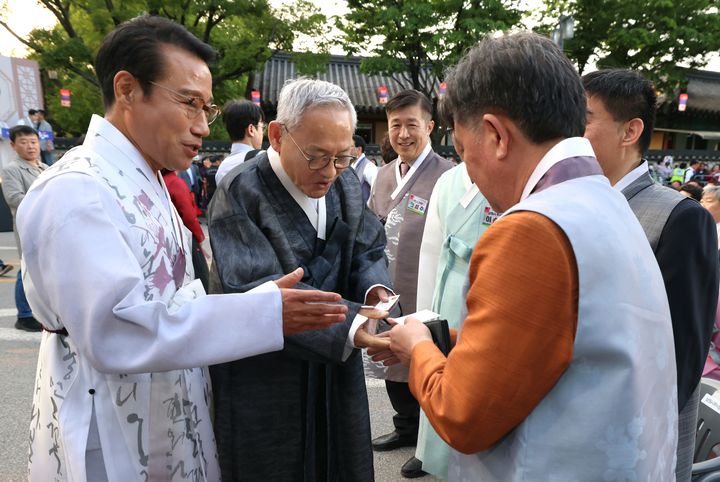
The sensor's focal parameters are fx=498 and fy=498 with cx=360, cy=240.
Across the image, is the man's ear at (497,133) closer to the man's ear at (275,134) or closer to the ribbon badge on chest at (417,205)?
the man's ear at (275,134)

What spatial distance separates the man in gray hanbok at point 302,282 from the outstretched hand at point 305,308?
0.25 metres

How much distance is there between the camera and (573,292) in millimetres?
817

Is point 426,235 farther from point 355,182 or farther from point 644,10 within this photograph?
point 644,10

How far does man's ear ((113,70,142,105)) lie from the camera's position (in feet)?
Answer: 4.00

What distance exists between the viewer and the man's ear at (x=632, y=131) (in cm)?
162

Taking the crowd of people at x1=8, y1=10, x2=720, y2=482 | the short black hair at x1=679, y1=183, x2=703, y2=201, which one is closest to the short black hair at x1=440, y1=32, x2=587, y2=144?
the crowd of people at x1=8, y1=10, x2=720, y2=482

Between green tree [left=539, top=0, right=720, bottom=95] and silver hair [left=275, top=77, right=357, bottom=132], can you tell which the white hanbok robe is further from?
green tree [left=539, top=0, right=720, bottom=95]

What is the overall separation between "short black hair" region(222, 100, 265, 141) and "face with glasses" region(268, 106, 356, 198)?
2208 millimetres

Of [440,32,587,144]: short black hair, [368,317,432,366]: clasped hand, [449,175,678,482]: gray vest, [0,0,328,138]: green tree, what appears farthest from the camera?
[0,0,328,138]: green tree

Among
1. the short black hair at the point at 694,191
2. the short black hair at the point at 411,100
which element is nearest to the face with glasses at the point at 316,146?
the short black hair at the point at 411,100

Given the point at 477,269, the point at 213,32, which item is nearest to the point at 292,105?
the point at 477,269

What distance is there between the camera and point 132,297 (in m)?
1.01

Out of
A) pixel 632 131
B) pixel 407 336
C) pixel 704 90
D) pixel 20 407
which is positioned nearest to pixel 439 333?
pixel 407 336

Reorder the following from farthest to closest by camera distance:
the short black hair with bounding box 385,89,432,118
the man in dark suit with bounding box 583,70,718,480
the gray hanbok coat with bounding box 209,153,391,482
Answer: the short black hair with bounding box 385,89,432,118 → the gray hanbok coat with bounding box 209,153,391,482 → the man in dark suit with bounding box 583,70,718,480
